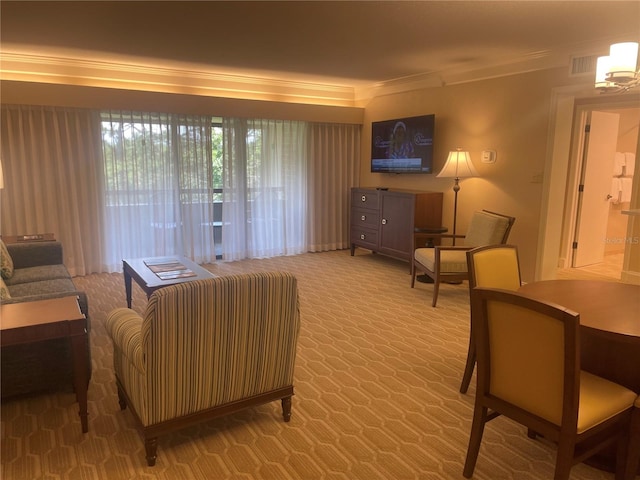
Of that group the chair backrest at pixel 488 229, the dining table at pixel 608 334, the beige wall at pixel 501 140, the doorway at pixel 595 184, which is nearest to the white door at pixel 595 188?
the doorway at pixel 595 184

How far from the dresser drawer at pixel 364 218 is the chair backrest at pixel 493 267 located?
11.5 ft

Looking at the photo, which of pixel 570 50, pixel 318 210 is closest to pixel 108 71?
pixel 318 210

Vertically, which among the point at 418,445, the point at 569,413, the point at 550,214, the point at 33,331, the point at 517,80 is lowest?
the point at 418,445

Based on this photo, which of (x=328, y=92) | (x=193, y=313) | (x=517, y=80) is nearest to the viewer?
(x=193, y=313)

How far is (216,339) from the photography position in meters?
2.19

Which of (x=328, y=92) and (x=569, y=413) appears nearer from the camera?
(x=569, y=413)

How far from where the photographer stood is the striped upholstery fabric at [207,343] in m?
2.05

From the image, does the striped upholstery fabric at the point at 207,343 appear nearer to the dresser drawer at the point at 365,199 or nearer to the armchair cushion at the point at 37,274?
the armchair cushion at the point at 37,274

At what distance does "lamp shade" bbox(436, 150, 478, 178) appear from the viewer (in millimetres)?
5230

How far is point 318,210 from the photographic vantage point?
712 cm

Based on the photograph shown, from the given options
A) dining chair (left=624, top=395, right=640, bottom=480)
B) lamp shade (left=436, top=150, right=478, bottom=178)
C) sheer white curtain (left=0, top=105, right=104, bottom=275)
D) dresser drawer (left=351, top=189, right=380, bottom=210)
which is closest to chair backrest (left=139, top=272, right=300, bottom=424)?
dining chair (left=624, top=395, right=640, bottom=480)

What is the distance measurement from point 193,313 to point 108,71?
4.59 metres

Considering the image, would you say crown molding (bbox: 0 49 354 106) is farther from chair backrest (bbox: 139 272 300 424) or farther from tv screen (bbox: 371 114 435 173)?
chair backrest (bbox: 139 272 300 424)

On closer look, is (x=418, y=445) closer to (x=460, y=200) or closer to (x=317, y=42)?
(x=317, y=42)
